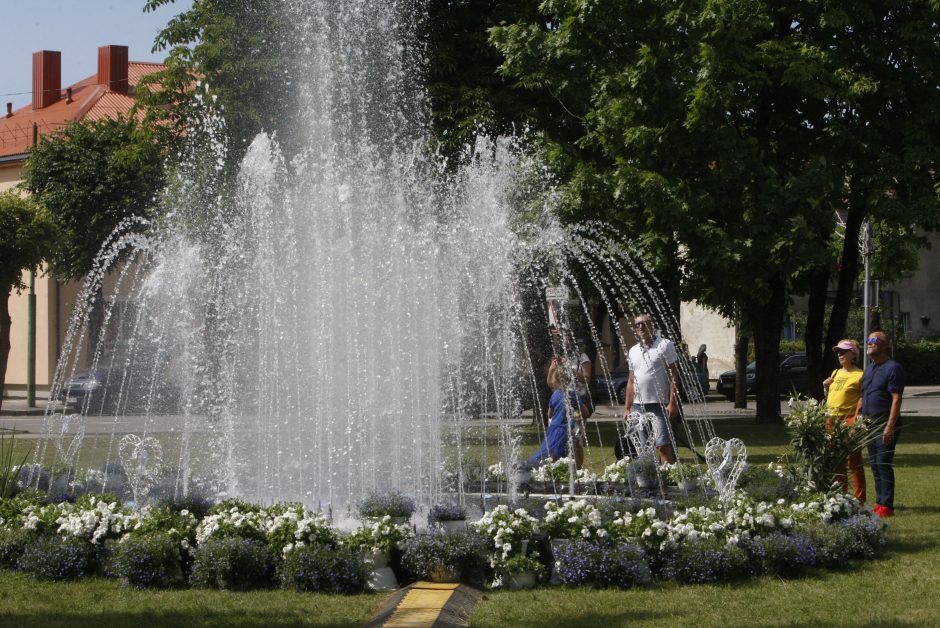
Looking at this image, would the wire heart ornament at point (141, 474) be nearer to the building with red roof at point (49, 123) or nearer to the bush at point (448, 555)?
the bush at point (448, 555)

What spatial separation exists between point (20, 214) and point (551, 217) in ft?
63.2

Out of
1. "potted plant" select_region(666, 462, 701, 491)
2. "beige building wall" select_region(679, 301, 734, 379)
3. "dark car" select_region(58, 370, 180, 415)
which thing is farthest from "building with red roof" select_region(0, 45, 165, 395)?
"potted plant" select_region(666, 462, 701, 491)

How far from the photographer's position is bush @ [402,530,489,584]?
8.14 m

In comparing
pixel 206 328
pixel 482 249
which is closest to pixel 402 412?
pixel 482 249

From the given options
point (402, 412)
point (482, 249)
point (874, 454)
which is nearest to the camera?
point (874, 454)

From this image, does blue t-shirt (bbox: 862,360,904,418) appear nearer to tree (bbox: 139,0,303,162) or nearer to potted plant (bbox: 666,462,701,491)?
potted plant (bbox: 666,462,701,491)

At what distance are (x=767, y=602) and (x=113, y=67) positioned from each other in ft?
171

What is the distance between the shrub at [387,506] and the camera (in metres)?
8.82

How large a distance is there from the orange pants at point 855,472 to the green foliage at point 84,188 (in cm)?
3063

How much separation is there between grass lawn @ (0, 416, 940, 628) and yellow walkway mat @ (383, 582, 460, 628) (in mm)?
210

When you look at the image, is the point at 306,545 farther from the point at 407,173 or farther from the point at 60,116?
the point at 60,116

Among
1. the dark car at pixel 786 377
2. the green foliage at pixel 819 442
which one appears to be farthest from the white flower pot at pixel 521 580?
the dark car at pixel 786 377

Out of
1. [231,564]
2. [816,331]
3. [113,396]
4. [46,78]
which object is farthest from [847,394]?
[46,78]

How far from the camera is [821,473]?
10.2 meters
